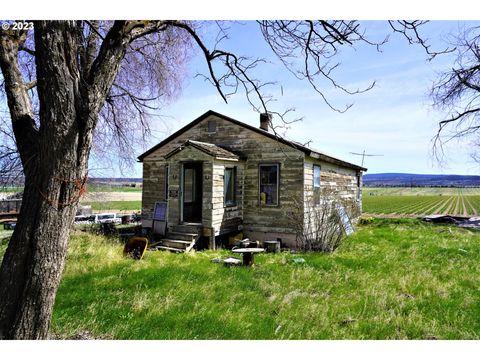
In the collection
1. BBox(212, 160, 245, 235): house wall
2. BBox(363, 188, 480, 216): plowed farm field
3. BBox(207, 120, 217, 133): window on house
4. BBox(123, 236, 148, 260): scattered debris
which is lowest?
BBox(363, 188, 480, 216): plowed farm field

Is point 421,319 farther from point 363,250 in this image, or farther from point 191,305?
point 363,250

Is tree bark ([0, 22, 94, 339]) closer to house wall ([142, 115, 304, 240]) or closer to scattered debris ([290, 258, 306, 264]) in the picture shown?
scattered debris ([290, 258, 306, 264])

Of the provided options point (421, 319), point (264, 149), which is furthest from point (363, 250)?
point (421, 319)

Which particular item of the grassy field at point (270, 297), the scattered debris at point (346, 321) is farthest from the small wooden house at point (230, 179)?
the scattered debris at point (346, 321)

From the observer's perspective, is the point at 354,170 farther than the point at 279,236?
Yes

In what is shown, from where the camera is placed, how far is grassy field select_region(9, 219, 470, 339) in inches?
163

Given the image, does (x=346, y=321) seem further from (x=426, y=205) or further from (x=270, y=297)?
(x=426, y=205)

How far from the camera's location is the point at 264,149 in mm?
11508

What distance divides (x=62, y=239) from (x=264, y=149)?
29.2ft

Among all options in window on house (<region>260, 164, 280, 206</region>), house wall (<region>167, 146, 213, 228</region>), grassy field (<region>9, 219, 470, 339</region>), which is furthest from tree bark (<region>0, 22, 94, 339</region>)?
window on house (<region>260, 164, 280, 206</region>)

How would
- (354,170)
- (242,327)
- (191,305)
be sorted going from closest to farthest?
(242,327), (191,305), (354,170)

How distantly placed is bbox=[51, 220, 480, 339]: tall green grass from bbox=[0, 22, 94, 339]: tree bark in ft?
3.46

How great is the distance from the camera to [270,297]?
5309 millimetres

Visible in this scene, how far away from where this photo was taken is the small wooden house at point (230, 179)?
10625mm
